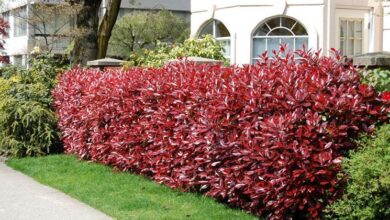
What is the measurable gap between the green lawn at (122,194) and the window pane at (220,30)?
14.1 m

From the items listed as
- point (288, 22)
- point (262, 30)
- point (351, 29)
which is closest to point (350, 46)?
point (351, 29)

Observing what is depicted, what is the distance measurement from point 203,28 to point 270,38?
3384 millimetres

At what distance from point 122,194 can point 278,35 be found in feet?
52.0

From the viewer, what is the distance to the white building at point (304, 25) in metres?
23.3

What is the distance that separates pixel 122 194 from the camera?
8.98 metres

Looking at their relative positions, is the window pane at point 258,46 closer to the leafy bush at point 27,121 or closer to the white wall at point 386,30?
the white wall at point 386,30

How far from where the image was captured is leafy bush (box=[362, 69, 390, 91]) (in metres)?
7.22

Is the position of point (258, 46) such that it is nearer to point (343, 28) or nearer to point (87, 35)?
point (343, 28)

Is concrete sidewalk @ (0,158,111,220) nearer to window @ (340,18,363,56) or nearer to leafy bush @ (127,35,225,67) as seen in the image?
leafy bush @ (127,35,225,67)

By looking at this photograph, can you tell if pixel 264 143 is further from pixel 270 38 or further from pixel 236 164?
pixel 270 38

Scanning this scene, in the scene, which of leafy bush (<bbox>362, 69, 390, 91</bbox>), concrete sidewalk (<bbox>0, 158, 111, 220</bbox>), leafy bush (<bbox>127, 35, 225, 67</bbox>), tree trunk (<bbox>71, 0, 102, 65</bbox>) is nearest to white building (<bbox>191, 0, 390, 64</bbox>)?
tree trunk (<bbox>71, 0, 102, 65</bbox>)

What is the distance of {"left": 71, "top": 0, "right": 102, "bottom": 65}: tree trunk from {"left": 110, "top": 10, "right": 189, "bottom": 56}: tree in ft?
61.3

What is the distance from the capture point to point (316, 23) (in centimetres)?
2320

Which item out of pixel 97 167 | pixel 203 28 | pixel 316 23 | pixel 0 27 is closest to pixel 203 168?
pixel 97 167
